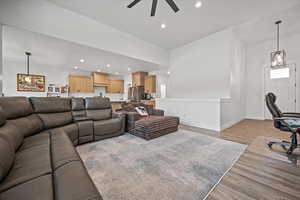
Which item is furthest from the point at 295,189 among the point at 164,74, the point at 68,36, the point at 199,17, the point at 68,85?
the point at 68,85

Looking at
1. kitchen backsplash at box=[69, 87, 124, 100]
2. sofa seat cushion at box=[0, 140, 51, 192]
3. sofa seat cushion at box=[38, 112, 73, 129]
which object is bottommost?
sofa seat cushion at box=[0, 140, 51, 192]

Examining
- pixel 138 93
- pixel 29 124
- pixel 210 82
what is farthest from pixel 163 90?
pixel 29 124

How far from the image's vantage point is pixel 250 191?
1.19m

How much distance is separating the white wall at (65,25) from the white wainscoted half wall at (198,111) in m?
2.40

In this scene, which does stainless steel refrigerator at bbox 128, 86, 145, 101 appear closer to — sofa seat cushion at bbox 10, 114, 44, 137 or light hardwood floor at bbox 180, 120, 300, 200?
sofa seat cushion at bbox 10, 114, 44, 137

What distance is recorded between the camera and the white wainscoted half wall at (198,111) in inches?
135

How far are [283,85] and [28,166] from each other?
7.21 m

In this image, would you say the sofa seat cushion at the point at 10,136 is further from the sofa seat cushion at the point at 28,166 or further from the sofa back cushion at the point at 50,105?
the sofa back cushion at the point at 50,105

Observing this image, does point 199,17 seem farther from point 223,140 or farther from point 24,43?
point 24,43

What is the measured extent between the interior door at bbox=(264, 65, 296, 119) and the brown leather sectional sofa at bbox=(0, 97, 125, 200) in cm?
617

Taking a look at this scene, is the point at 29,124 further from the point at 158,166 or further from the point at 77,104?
the point at 158,166

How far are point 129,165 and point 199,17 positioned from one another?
3961 millimetres

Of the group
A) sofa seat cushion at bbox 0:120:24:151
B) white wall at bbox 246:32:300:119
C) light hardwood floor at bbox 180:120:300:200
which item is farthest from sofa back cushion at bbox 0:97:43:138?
white wall at bbox 246:32:300:119

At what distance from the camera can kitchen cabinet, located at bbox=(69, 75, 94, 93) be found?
19.2 ft
